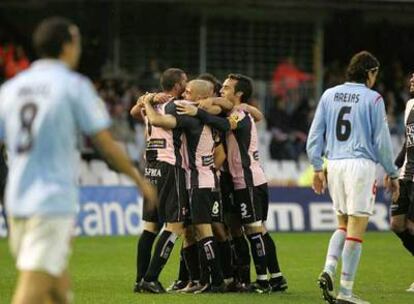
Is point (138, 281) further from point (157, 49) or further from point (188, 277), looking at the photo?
point (157, 49)

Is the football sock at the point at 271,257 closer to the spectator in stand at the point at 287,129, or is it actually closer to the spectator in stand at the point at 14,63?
the spectator in stand at the point at 287,129

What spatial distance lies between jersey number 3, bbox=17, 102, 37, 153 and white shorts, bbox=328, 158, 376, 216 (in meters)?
4.30

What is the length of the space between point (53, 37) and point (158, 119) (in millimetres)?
4524

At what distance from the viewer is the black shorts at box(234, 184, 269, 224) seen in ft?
40.7

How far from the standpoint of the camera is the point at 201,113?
11.8 meters

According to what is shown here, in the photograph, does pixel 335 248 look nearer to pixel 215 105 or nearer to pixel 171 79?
pixel 215 105

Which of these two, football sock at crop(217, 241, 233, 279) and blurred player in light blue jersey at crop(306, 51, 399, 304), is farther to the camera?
football sock at crop(217, 241, 233, 279)

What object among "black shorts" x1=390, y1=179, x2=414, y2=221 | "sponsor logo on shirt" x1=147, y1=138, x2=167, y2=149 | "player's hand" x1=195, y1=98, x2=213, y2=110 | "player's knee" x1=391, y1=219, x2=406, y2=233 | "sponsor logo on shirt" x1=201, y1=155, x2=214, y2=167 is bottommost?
"player's knee" x1=391, y1=219, x2=406, y2=233

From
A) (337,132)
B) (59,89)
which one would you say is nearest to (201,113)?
(337,132)

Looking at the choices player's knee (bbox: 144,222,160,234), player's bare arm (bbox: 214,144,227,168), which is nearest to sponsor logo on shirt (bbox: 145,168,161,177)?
player's knee (bbox: 144,222,160,234)

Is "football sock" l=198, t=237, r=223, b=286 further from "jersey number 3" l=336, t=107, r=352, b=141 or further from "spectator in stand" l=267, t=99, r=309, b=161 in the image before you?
"spectator in stand" l=267, t=99, r=309, b=161

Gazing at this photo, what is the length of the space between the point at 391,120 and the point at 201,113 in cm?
1641

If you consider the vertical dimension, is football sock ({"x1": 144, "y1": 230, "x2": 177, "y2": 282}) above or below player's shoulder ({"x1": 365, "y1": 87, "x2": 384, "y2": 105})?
below

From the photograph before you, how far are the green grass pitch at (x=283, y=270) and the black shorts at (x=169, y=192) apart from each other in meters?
0.80
